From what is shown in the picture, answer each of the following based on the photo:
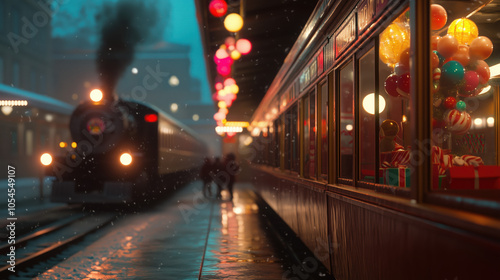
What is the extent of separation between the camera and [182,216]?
12305 millimetres

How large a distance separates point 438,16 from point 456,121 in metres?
0.85

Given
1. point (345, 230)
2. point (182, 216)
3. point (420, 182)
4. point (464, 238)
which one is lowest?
point (182, 216)

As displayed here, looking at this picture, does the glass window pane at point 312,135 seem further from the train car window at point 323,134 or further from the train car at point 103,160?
the train car at point 103,160

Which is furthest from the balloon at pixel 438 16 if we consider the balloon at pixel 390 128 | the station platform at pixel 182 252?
the station platform at pixel 182 252

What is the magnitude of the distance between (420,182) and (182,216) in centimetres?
963

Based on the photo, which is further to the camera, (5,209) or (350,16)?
(5,209)

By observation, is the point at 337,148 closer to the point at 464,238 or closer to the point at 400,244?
the point at 400,244

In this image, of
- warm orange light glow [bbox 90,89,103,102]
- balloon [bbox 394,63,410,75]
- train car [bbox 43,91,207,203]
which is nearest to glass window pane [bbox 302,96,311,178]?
balloon [bbox 394,63,410,75]

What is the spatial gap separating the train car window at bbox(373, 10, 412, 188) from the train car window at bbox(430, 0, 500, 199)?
23cm

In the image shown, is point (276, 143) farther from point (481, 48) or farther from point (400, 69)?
point (400, 69)

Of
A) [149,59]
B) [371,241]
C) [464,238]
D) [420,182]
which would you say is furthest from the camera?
[149,59]

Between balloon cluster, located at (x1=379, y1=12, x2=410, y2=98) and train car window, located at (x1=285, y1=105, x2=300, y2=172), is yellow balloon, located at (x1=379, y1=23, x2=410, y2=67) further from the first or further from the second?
train car window, located at (x1=285, y1=105, x2=300, y2=172)

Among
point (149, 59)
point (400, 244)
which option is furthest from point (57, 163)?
point (149, 59)

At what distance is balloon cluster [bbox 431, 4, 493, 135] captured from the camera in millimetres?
4367
